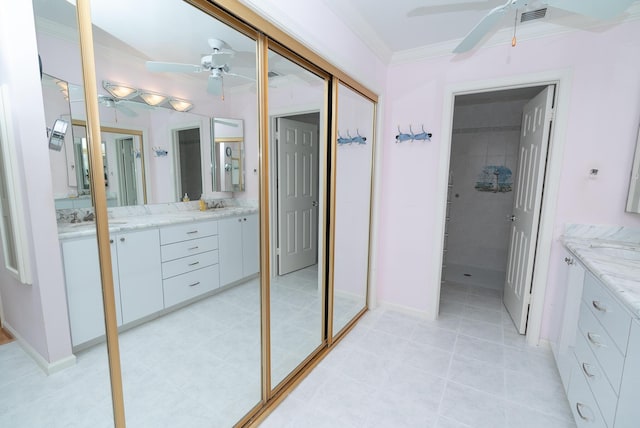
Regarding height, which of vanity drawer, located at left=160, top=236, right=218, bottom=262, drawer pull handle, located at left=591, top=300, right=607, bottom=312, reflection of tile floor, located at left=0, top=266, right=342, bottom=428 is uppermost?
vanity drawer, located at left=160, top=236, right=218, bottom=262

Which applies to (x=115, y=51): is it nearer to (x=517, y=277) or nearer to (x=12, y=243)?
(x=12, y=243)

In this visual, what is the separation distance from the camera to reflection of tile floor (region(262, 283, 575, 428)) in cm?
165

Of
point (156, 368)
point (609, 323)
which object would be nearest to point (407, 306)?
point (609, 323)

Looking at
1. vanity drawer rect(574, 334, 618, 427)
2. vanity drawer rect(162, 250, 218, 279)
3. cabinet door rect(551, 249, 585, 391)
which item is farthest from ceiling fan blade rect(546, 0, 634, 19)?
vanity drawer rect(162, 250, 218, 279)

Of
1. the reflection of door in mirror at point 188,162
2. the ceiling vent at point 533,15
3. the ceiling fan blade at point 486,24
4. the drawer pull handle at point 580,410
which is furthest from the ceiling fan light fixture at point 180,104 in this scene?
the drawer pull handle at point 580,410

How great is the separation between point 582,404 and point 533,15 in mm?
2423

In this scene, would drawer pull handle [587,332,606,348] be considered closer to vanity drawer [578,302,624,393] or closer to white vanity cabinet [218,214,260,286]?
vanity drawer [578,302,624,393]

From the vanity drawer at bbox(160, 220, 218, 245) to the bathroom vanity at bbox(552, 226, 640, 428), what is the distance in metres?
2.40

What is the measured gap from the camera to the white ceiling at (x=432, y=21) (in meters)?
1.89

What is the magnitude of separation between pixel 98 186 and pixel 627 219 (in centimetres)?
314

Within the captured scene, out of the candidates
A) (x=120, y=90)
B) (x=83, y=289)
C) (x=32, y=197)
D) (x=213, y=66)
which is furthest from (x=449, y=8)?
(x=83, y=289)

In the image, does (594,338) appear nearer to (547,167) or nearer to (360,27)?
(547,167)

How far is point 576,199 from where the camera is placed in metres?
2.16

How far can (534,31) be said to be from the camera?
7.08ft
